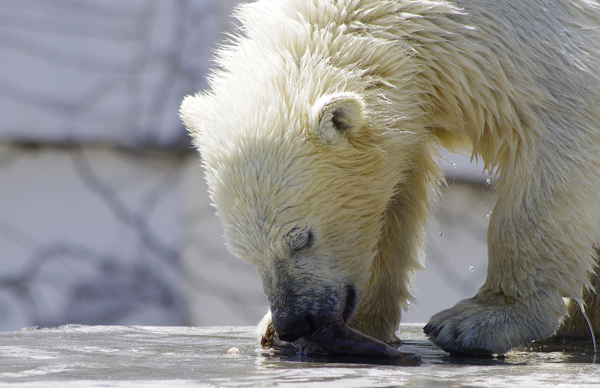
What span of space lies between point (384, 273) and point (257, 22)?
0.98 metres

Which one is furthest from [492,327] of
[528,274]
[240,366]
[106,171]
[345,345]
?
[106,171]

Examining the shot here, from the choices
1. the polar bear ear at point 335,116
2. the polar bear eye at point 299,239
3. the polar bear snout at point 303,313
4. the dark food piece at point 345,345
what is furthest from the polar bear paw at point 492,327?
the polar bear ear at point 335,116

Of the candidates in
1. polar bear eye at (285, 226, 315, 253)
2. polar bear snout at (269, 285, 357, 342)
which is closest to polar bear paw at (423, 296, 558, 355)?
polar bear snout at (269, 285, 357, 342)

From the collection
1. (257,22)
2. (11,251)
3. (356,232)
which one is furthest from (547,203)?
(11,251)

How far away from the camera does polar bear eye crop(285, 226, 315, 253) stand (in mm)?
1999

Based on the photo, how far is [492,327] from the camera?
1952 millimetres

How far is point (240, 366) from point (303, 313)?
1.53ft

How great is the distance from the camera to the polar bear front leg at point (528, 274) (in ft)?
6.50

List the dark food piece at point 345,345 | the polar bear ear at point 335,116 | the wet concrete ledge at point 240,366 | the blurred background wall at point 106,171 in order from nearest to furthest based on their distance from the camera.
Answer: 1. the wet concrete ledge at point 240,366
2. the dark food piece at point 345,345
3. the polar bear ear at point 335,116
4. the blurred background wall at point 106,171

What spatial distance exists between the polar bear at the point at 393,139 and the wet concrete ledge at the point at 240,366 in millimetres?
194

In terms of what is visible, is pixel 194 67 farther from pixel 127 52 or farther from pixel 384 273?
pixel 384 273

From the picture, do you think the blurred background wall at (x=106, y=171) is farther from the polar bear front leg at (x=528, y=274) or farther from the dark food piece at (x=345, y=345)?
the dark food piece at (x=345, y=345)

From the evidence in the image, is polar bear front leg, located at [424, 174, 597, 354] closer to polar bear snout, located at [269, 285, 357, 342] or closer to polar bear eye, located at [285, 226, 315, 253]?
polar bear snout, located at [269, 285, 357, 342]

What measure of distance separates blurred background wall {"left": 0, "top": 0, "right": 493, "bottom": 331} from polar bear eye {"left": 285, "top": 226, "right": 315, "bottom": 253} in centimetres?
368
